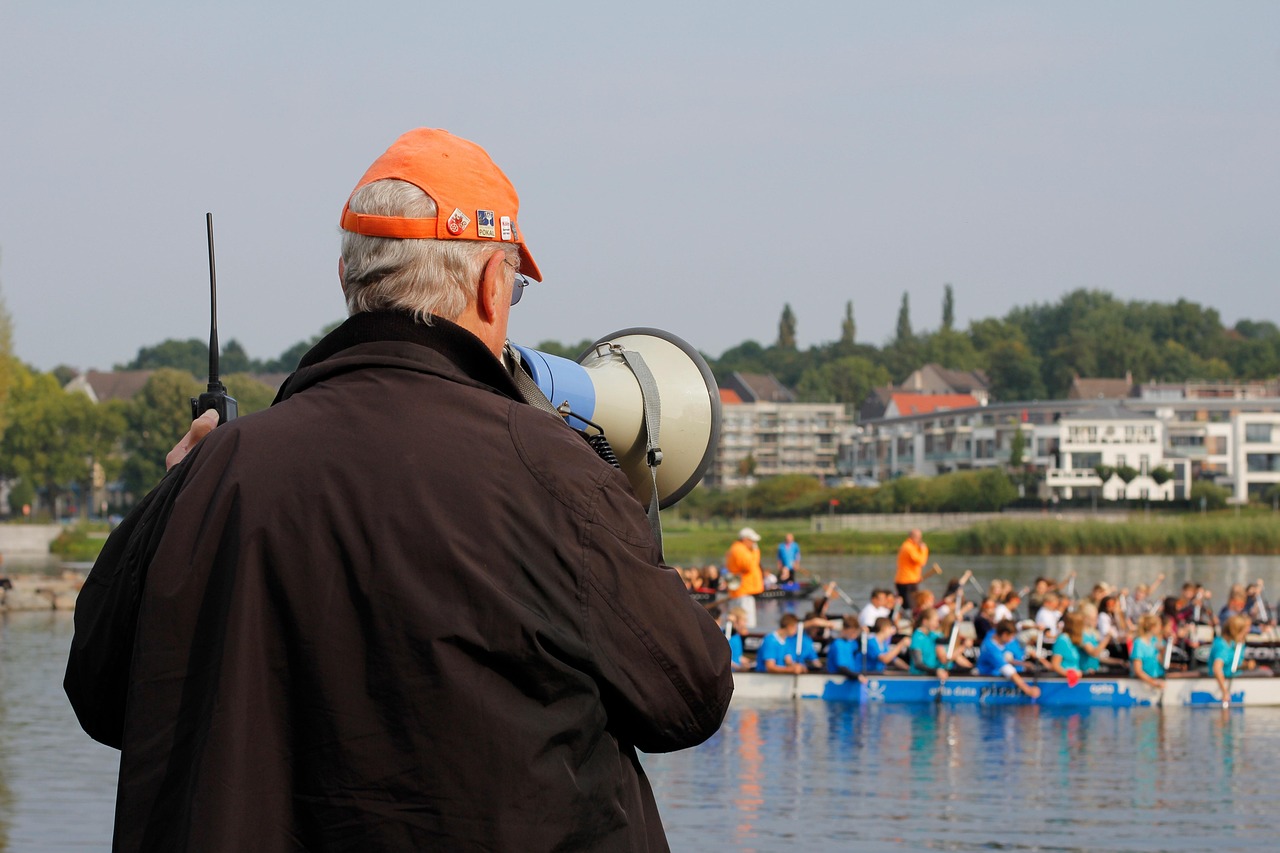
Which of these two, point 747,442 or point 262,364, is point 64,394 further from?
point 262,364

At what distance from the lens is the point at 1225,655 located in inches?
642

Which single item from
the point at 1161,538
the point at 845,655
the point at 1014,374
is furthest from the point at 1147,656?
the point at 1014,374

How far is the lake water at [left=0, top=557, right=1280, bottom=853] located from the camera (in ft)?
33.2

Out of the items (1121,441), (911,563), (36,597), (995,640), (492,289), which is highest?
(492,289)

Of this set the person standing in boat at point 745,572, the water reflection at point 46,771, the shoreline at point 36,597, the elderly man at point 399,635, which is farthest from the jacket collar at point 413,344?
the shoreline at point 36,597

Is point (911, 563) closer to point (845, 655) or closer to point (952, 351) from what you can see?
point (845, 655)

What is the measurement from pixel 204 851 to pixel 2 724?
599 inches

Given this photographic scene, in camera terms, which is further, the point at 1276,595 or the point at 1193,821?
the point at 1276,595

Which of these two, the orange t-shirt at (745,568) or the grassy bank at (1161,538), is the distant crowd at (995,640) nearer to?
the orange t-shirt at (745,568)

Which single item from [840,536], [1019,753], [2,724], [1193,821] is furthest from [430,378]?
[840,536]

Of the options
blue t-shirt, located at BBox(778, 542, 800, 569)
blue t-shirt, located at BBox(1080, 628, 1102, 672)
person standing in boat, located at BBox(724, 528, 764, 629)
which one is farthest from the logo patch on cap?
blue t-shirt, located at BBox(778, 542, 800, 569)

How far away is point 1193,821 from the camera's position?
1058cm

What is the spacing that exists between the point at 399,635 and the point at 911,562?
766 inches

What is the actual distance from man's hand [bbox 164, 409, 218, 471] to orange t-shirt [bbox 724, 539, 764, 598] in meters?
16.5
